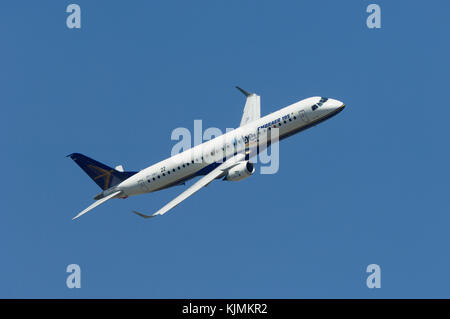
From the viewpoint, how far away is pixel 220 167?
11050cm

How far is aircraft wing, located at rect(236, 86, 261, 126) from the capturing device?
12058 cm

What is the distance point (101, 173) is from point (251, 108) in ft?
76.3

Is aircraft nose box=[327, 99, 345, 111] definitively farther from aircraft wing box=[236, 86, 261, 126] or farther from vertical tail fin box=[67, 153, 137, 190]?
vertical tail fin box=[67, 153, 137, 190]

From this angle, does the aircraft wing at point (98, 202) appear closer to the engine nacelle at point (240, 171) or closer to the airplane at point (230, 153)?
the airplane at point (230, 153)

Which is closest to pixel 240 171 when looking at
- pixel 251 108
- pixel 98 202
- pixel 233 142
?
pixel 233 142

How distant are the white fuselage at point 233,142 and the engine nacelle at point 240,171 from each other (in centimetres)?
316

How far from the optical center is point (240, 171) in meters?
108

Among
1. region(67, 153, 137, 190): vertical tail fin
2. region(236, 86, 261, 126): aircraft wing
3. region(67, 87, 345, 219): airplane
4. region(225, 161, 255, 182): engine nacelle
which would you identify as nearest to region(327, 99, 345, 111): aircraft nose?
region(67, 87, 345, 219): airplane

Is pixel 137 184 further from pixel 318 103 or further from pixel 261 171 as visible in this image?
pixel 318 103

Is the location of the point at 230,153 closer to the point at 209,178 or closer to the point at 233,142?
the point at 233,142

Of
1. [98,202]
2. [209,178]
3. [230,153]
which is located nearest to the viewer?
[209,178]

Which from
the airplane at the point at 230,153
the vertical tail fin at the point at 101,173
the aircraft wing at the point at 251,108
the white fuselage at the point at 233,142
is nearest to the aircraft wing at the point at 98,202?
the airplane at the point at 230,153
